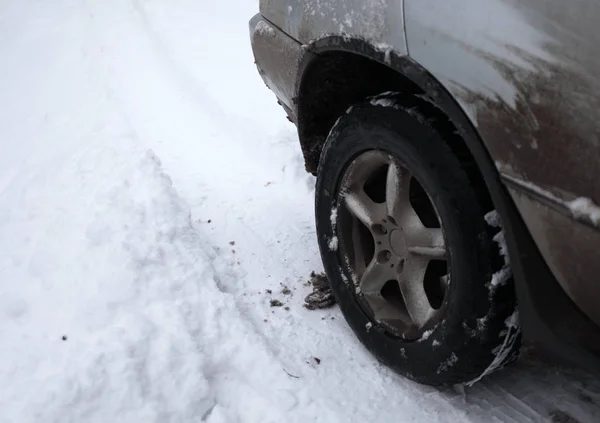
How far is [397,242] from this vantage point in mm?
2037

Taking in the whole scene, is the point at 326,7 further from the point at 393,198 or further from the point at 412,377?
the point at 412,377

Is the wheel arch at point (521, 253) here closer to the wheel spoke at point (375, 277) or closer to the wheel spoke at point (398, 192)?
the wheel spoke at point (398, 192)

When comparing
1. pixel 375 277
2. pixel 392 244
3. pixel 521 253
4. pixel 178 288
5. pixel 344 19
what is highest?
pixel 344 19

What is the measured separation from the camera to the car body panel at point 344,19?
65.1 inches

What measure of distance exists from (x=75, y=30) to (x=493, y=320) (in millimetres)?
7800

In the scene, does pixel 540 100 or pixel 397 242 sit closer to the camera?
pixel 540 100

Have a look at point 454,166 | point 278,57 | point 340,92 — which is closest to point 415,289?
point 454,166

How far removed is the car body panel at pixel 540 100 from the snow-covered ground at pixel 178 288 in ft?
2.03

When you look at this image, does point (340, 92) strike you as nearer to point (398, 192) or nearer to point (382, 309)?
point (398, 192)

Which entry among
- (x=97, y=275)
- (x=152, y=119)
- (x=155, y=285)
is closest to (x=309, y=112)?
(x=155, y=285)

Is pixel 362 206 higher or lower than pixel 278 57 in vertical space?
lower

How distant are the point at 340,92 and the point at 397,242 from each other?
28.1 inches

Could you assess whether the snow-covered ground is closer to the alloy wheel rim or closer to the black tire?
the black tire

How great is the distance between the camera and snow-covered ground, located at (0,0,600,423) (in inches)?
81.7
